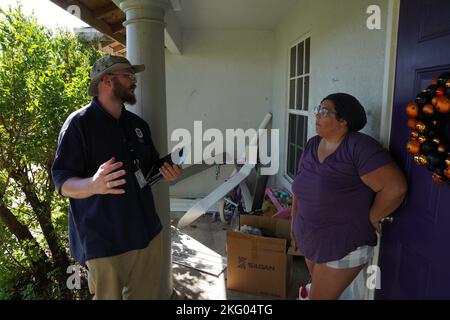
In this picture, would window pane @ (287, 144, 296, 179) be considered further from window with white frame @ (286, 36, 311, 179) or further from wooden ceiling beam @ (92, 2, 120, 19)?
wooden ceiling beam @ (92, 2, 120, 19)

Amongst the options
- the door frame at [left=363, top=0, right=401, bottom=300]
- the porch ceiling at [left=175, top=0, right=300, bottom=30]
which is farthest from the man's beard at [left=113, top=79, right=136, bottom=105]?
the porch ceiling at [left=175, top=0, right=300, bottom=30]

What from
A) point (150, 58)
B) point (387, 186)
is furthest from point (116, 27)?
point (387, 186)

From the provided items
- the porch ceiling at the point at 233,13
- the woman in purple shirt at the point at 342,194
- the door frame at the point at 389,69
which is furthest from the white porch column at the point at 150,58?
the porch ceiling at the point at 233,13

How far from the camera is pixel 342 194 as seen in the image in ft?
5.38

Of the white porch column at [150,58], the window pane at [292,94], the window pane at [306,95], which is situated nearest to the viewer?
the white porch column at [150,58]

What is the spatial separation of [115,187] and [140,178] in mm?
205

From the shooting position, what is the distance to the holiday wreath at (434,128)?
116 centimetres

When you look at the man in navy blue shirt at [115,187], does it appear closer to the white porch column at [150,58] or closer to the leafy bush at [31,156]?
the white porch column at [150,58]

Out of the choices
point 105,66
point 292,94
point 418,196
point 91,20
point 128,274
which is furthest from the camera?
point 292,94

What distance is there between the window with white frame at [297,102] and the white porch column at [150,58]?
6.56 ft

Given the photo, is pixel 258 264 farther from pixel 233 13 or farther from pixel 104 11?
pixel 233 13

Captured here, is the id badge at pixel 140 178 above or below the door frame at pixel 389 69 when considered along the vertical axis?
below
